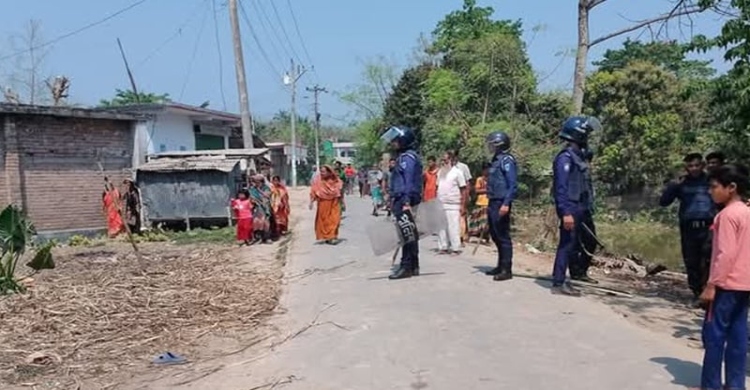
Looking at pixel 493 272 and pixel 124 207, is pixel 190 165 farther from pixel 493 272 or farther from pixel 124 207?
pixel 493 272

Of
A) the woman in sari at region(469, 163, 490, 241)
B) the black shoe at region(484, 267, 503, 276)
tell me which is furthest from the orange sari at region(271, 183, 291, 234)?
the black shoe at region(484, 267, 503, 276)

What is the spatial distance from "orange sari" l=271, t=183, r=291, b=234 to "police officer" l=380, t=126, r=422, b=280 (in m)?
7.02

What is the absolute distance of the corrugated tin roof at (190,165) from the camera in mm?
18141

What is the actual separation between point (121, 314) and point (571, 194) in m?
5.04

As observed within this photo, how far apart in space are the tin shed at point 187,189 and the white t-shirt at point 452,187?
27.9 feet

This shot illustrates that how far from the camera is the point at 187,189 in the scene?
60.5ft

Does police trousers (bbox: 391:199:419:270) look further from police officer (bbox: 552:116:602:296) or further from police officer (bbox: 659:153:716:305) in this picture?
police officer (bbox: 659:153:716:305)

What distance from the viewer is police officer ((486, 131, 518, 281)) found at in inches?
327

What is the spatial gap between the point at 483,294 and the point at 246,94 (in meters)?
15.6

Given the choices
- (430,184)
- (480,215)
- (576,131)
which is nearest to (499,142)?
(576,131)

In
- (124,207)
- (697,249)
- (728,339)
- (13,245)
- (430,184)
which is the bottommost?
(728,339)

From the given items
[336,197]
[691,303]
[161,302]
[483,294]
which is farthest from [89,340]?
[336,197]

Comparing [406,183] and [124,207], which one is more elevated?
[406,183]

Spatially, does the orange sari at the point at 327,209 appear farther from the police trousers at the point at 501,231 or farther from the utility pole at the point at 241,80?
the utility pole at the point at 241,80
